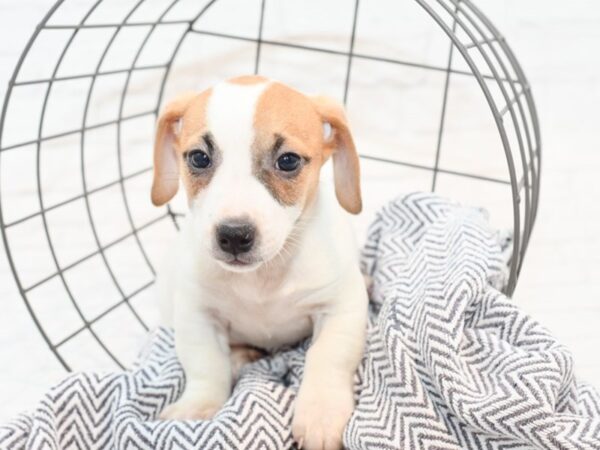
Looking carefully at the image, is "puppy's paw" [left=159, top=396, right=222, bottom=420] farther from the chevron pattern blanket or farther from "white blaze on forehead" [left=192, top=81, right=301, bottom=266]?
"white blaze on forehead" [left=192, top=81, right=301, bottom=266]

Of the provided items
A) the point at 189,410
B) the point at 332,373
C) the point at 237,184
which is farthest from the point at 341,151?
the point at 189,410

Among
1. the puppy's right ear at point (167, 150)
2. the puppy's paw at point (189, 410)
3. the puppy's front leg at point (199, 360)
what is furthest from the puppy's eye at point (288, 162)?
the puppy's paw at point (189, 410)

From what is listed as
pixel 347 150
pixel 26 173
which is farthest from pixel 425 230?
pixel 26 173

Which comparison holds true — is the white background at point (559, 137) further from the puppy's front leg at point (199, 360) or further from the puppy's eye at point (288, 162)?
the puppy's eye at point (288, 162)

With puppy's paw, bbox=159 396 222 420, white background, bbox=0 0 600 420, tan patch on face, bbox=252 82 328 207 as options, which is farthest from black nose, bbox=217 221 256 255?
white background, bbox=0 0 600 420

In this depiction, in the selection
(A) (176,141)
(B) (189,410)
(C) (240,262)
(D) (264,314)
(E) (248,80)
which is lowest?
(B) (189,410)

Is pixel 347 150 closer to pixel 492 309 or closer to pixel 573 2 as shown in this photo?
pixel 492 309

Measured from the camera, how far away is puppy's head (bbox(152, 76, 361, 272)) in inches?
46.3

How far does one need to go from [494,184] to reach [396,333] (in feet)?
3.11

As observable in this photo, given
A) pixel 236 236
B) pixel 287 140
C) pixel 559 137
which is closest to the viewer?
pixel 236 236

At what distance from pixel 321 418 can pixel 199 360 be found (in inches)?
10.9

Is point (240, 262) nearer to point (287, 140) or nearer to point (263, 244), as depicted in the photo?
point (263, 244)

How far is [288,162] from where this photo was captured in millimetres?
1266

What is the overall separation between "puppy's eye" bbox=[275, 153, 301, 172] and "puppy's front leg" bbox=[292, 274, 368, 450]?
0.93ft
